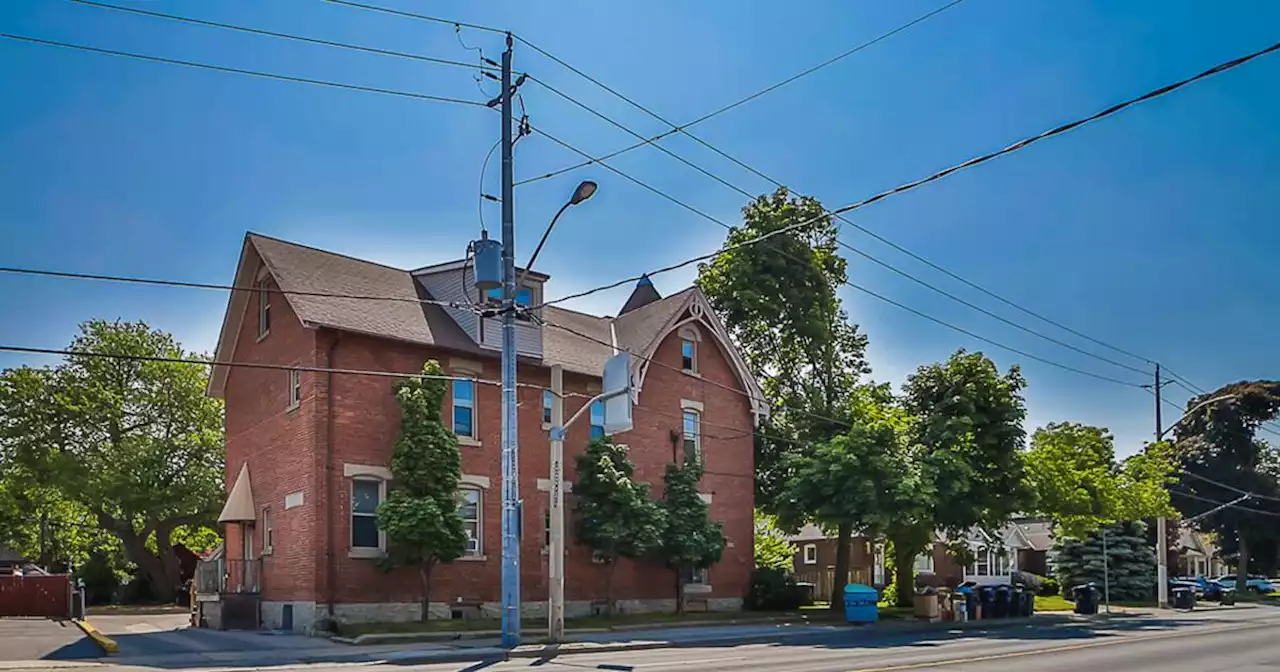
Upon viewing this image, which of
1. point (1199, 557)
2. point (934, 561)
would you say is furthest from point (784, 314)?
point (1199, 557)

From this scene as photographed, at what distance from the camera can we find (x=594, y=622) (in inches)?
1201

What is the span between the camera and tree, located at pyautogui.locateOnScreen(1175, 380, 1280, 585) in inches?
2734

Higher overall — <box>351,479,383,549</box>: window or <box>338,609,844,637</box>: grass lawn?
<box>351,479,383,549</box>: window

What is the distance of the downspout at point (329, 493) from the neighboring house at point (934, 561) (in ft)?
108

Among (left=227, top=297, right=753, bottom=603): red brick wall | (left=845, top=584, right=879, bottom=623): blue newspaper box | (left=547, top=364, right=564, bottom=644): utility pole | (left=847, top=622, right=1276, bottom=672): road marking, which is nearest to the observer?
(left=847, top=622, right=1276, bottom=672): road marking

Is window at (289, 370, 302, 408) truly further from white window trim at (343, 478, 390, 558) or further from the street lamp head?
the street lamp head

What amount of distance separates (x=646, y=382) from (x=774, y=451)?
810 centimetres

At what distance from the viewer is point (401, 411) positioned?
28.9m

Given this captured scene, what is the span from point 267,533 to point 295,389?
14.1 feet

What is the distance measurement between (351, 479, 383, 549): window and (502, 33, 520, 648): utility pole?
633 centimetres

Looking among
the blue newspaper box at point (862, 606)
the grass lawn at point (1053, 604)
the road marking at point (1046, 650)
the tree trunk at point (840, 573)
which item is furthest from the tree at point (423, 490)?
the grass lawn at point (1053, 604)

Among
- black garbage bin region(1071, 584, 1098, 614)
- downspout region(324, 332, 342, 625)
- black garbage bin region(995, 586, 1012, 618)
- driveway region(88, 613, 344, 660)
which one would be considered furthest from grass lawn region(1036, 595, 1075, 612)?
driveway region(88, 613, 344, 660)

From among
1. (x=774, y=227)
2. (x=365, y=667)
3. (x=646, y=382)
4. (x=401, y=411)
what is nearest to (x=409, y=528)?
(x=401, y=411)

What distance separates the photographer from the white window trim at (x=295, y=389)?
28781 mm
